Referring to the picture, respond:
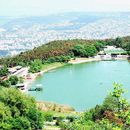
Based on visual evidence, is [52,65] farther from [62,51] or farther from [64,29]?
[64,29]

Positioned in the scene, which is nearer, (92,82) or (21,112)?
(21,112)

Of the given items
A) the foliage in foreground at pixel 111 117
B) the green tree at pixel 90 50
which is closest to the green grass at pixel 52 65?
the green tree at pixel 90 50

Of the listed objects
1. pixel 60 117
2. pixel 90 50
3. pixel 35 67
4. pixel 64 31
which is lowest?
pixel 64 31

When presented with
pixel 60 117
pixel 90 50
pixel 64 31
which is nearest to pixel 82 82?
pixel 90 50

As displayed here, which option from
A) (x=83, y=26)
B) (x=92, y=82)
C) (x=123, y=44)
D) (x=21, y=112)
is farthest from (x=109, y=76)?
(x=83, y=26)

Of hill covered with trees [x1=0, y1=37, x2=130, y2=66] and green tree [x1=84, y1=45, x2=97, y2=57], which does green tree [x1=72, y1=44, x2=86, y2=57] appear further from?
green tree [x1=84, y1=45, x2=97, y2=57]

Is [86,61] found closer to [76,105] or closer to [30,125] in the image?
[76,105]

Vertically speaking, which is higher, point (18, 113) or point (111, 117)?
point (111, 117)

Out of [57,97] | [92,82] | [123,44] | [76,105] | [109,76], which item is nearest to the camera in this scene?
[76,105]
